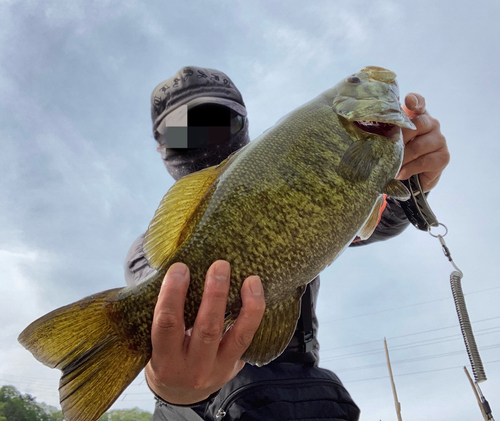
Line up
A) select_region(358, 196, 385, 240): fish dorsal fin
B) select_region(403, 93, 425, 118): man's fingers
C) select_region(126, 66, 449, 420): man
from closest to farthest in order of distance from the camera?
select_region(126, 66, 449, 420): man → select_region(358, 196, 385, 240): fish dorsal fin → select_region(403, 93, 425, 118): man's fingers

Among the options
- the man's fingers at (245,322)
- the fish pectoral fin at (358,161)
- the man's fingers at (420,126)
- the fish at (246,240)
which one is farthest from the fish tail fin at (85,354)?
the man's fingers at (420,126)

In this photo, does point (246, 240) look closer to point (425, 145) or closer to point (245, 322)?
point (245, 322)

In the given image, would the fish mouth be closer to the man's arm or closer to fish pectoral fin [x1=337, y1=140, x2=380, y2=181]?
fish pectoral fin [x1=337, y1=140, x2=380, y2=181]

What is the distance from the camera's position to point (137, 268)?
369cm

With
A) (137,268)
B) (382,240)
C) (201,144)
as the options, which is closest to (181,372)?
(137,268)

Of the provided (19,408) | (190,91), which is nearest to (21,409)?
(19,408)

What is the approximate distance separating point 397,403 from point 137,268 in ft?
104

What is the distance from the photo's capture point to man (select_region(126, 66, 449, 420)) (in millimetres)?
1636

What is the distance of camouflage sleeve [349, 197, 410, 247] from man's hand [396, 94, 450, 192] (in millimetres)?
907

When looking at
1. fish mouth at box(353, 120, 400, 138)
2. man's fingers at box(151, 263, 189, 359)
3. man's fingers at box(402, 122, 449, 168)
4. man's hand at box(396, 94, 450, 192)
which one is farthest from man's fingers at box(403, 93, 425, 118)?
man's fingers at box(151, 263, 189, 359)

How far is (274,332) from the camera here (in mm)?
1789

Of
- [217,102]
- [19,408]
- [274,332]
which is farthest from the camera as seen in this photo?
[19,408]

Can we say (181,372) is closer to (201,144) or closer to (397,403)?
(201,144)

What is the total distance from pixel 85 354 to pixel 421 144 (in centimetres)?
246
